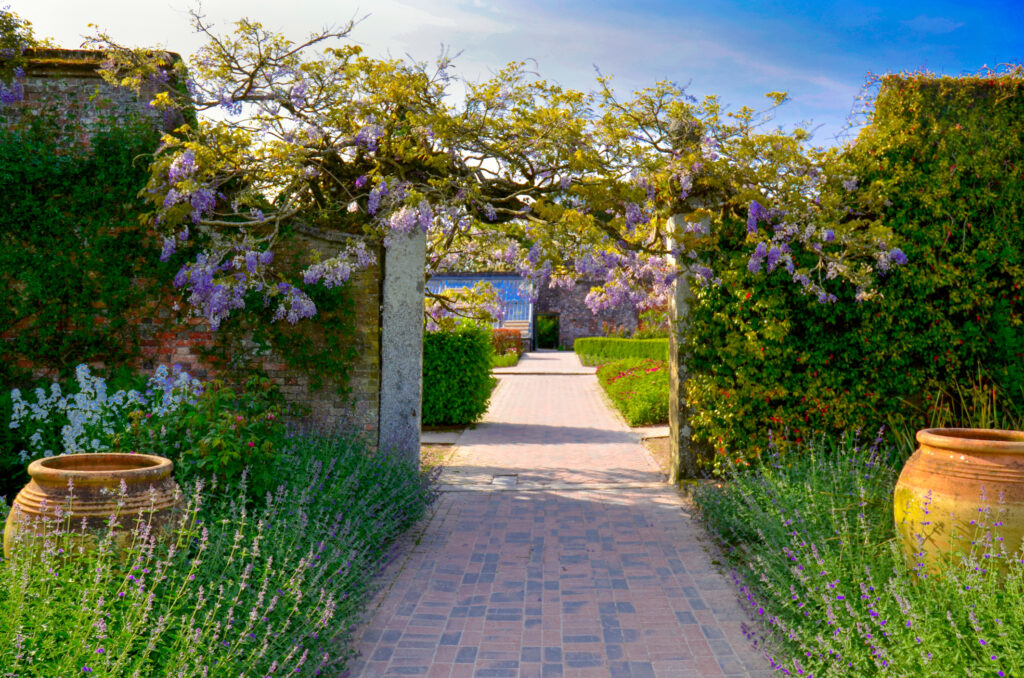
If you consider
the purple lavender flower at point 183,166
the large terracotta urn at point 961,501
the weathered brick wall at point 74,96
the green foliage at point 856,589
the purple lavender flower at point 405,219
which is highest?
the weathered brick wall at point 74,96

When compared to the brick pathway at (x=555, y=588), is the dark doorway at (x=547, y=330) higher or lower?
higher

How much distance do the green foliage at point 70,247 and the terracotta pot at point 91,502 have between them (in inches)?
149

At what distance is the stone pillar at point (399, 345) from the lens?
7.27 meters

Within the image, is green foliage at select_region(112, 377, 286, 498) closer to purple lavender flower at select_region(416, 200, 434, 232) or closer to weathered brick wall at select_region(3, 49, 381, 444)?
weathered brick wall at select_region(3, 49, 381, 444)

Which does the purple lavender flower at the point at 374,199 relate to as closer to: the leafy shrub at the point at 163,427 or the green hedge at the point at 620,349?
the leafy shrub at the point at 163,427

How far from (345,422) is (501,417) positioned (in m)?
6.21

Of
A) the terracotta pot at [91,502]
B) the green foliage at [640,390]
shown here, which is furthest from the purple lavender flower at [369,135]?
the green foliage at [640,390]

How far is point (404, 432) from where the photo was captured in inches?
287

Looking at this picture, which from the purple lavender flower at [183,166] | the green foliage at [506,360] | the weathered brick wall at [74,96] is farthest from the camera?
the green foliage at [506,360]

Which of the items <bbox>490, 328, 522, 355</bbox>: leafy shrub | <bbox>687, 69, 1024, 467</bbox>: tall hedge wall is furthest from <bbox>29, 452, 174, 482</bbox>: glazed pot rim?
<bbox>490, 328, 522, 355</bbox>: leafy shrub

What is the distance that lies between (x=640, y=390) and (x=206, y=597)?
34.0 ft

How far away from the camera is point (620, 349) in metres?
24.4

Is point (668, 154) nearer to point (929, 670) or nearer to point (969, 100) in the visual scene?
point (969, 100)

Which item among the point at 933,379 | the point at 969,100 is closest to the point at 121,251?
the point at 933,379
